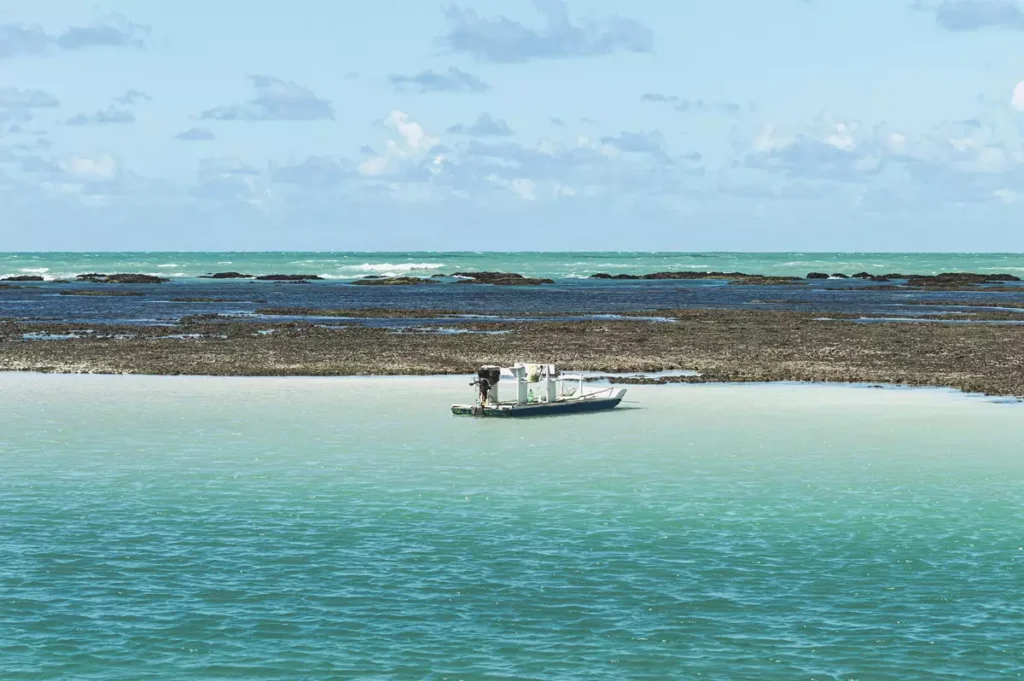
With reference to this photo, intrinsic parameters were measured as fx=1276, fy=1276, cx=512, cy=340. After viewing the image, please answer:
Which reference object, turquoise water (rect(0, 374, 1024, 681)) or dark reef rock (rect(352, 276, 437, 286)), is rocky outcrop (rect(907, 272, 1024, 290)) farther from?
turquoise water (rect(0, 374, 1024, 681))

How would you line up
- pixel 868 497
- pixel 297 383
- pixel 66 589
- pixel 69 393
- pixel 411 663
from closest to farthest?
1. pixel 411 663
2. pixel 66 589
3. pixel 868 497
4. pixel 69 393
5. pixel 297 383

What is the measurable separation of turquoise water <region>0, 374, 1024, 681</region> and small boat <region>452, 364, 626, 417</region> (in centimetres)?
121

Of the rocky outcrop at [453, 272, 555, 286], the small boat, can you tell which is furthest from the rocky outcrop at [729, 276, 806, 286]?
the small boat

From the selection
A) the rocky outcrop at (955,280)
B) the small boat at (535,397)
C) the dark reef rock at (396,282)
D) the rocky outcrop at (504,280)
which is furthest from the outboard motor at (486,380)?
the rocky outcrop at (504,280)

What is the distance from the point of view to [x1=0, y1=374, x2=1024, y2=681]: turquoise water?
52.9 feet

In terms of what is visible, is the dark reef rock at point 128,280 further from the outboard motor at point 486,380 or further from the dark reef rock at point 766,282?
the outboard motor at point 486,380

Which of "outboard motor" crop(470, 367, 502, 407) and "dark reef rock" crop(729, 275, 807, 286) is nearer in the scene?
"outboard motor" crop(470, 367, 502, 407)

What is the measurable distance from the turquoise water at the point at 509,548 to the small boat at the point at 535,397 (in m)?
1.21

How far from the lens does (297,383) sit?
47219 millimetres

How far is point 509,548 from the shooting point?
2117cm

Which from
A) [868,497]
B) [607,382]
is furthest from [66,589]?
[607,382]

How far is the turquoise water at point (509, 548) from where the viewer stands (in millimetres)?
16109

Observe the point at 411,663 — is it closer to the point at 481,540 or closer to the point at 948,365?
the point at 481,540

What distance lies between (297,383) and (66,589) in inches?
1126
